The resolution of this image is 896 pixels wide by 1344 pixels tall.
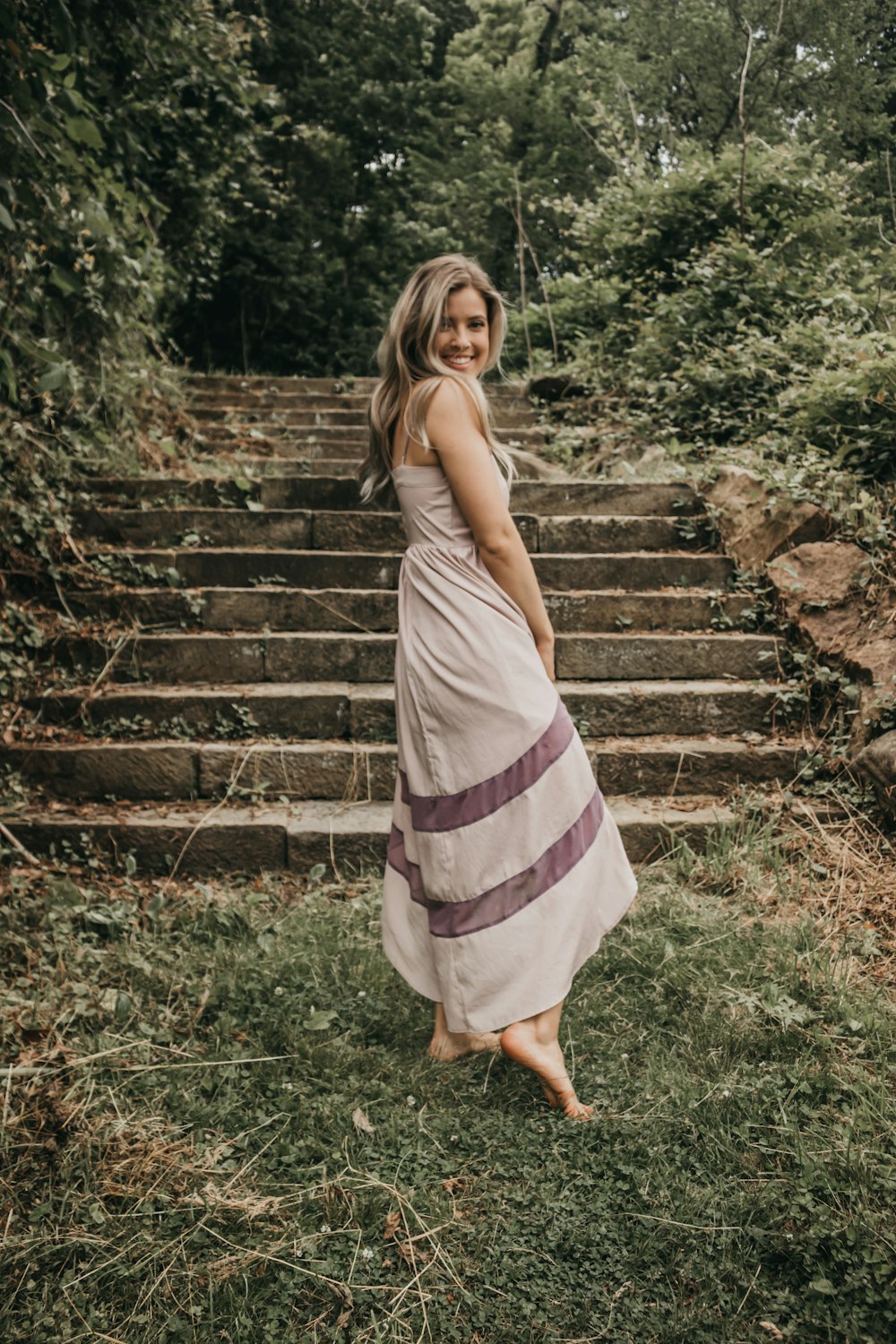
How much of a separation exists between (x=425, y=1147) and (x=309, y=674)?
2.45m

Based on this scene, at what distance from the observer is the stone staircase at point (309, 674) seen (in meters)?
3.56

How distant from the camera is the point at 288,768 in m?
3.77

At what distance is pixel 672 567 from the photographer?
15.6ft

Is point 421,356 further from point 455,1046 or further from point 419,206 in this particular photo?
point 419,206

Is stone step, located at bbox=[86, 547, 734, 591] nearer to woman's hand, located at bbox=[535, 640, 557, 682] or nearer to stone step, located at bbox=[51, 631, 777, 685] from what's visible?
stone step, located at bbox=[51, 631, 777, 685]

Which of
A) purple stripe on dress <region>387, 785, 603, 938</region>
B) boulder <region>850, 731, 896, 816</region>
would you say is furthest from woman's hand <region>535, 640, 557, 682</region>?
boulder <region>850, 731, 896, 816</region>

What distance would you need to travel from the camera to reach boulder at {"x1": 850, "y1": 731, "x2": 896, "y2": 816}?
3.33m

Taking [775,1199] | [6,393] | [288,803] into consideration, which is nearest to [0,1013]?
[288,803]

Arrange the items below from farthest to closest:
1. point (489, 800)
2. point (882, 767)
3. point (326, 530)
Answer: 1. point (326, 530)
2. point (882, 767)
3. point (489, 800)

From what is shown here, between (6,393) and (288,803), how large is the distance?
2595 millimetres

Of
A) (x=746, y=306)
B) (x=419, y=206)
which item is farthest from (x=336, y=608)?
(x=419, y=206)

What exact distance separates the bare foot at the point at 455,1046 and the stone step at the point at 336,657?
2049mm

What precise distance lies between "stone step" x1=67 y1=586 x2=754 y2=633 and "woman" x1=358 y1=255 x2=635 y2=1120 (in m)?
2.11

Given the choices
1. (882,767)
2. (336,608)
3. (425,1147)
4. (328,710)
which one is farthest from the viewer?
(336,608)
